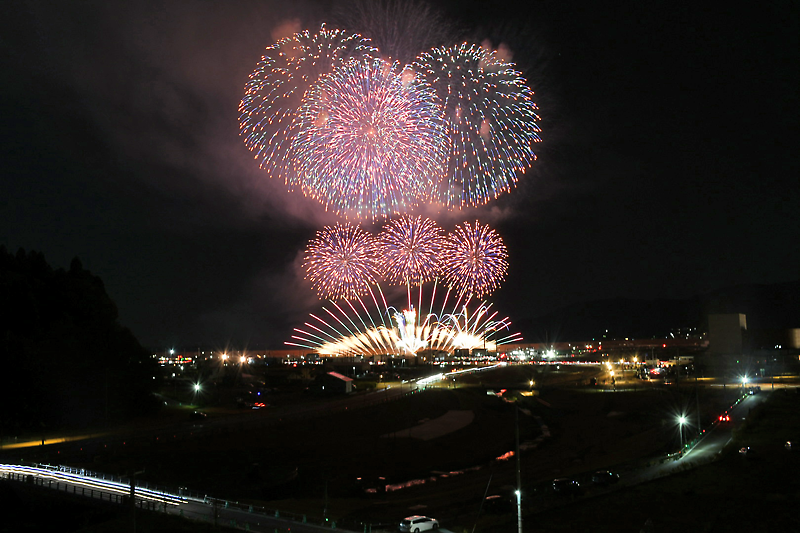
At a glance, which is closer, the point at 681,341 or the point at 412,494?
the point at 412,494

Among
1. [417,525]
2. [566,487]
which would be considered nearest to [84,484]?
[417,525]

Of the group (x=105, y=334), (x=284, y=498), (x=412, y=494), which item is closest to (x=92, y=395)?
(x=105, y=334)

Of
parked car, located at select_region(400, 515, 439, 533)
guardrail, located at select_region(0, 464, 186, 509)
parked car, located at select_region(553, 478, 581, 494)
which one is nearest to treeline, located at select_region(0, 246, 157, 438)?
guardrail, located at select_region(0, 464, 186, 509)

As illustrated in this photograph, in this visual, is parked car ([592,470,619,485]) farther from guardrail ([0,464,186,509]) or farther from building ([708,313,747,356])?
building ([708,313,747,356])

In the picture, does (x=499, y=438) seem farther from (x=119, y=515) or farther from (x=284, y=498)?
(x=119, y=515)

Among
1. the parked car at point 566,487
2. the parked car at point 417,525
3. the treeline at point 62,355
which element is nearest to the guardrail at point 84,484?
the parked car at point 417,525

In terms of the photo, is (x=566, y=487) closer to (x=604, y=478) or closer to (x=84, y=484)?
(x=604, y=478)
